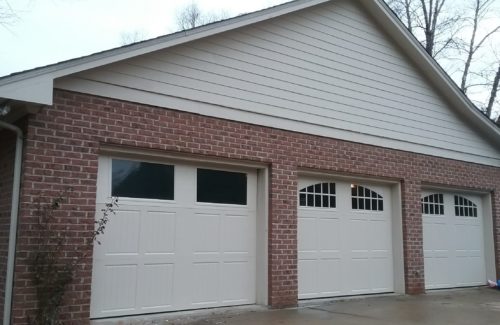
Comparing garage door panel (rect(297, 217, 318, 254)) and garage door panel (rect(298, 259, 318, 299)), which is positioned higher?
garage door panel (rect(297, 217, 318, 254))

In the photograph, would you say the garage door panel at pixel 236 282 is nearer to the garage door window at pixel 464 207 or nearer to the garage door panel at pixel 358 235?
the garage door panel at pixel 358 235

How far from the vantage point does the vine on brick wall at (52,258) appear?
6305mm

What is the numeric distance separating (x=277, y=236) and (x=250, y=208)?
66cm

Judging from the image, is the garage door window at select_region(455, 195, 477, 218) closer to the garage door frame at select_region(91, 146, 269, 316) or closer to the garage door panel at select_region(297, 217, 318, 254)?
the garage door panel at select_region(297, 217, 318, 254)

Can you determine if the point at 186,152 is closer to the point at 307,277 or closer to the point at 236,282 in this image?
the point at 236,282

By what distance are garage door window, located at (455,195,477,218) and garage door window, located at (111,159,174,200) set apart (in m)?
7.78

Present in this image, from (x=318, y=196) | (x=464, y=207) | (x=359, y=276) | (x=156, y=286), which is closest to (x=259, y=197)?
(x=318, y=196)

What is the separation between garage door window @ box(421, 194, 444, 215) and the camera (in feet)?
39.3

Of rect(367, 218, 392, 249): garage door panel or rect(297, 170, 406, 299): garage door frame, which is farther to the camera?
rect(297, 170, 406, 299): garage door frame

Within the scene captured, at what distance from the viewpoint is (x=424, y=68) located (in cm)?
1179

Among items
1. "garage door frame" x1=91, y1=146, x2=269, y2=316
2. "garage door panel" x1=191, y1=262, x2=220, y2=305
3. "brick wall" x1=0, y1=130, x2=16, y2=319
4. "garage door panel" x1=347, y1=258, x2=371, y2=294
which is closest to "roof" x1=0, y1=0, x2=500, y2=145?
"brick wall" x1=0, y1=130, x2=16, y2=319

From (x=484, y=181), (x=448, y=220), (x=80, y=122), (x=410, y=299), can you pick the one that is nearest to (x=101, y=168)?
(x=80, y=122)

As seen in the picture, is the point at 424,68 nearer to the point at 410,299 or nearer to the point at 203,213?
the point at 410,299

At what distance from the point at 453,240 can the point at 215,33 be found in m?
7.76
